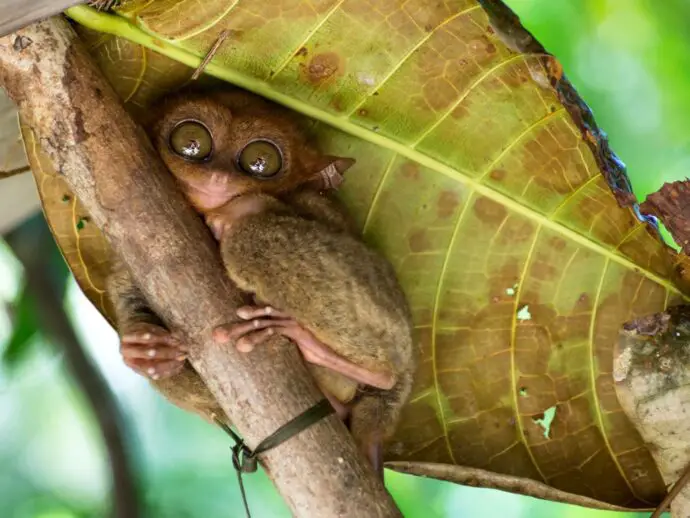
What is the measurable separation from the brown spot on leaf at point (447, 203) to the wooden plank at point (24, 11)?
1.16 metres

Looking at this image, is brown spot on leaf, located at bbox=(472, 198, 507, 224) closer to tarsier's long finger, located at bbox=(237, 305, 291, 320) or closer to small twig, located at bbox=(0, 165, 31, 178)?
tarsier's long finger, located at bbox=(237, 305, 291, 320)

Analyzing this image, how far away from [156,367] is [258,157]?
624 mm

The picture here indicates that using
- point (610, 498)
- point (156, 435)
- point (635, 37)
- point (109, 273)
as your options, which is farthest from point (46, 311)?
point (635, 37)

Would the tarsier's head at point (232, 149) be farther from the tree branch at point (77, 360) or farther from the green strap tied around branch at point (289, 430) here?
the tree branch at point (77, 360)

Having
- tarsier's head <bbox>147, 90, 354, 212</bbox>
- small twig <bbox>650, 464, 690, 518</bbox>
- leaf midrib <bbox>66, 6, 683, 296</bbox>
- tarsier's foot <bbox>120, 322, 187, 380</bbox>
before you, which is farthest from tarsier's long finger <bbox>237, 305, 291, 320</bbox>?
small twig <bbox>650, 464, 690, 518</bbox>

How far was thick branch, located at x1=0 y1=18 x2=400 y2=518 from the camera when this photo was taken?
69.8 inches

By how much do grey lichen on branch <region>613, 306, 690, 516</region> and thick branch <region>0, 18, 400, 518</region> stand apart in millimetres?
837

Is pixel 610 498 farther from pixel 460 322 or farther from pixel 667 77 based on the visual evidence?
pixel 667 77

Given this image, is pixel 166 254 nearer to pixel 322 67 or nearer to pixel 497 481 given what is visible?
pixel 322 67

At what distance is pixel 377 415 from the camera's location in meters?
2.18

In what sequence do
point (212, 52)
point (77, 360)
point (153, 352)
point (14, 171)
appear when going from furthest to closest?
1. point (77, 360)
2. point (14, 171)
3. point (212, 52)
4. point (153, 352)

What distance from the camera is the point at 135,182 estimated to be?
1853mm

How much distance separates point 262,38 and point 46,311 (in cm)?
181

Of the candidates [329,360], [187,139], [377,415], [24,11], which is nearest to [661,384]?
[377,415]
